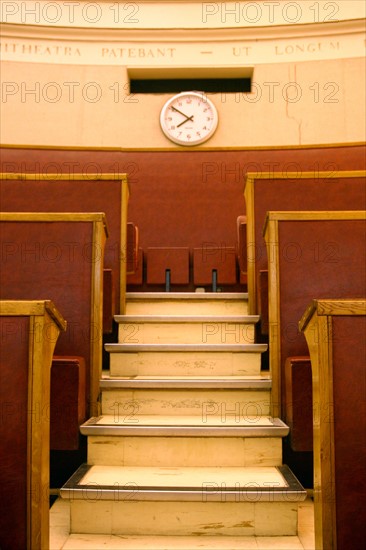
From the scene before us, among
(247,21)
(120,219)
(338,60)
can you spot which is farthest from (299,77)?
(120,219)

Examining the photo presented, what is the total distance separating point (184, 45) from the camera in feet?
4.48

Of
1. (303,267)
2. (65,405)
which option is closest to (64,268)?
(65,405)

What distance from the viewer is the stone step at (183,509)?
0.47 m

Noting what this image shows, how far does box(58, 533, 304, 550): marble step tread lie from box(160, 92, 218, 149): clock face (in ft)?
3.16

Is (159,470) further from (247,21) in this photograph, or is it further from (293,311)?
(247,21)

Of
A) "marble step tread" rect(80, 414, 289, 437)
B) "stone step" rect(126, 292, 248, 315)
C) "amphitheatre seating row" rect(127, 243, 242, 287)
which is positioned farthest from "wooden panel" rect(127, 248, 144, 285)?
"marble step tread" rect(80, 414, 289, 437)

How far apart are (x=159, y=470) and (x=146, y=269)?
0.56m

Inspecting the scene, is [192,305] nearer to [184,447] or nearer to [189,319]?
[189,319]

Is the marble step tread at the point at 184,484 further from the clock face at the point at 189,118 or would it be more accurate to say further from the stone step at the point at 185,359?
the clock face at the point at 189,118

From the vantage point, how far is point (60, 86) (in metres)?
1.32

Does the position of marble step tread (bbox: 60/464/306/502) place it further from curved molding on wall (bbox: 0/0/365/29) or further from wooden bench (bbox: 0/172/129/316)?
curved molding on wall (bbox: 0/0/365/29)

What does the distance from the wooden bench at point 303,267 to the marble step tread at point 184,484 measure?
11 cm

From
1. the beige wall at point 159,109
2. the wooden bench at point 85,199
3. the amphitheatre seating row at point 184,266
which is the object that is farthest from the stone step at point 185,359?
the beige wall at point 159,109

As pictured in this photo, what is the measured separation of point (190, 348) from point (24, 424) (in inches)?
12.1
